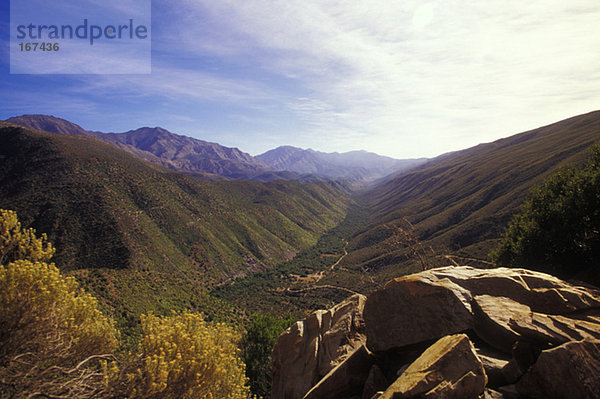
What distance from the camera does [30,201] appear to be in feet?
310

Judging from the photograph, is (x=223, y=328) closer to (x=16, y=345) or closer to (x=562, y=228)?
(x=16, y=345)

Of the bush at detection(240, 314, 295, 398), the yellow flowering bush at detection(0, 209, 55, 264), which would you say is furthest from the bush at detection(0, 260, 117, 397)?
the bush at detection(240, 314, 295, 398)

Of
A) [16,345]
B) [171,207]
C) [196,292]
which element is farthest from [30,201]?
[16,345]

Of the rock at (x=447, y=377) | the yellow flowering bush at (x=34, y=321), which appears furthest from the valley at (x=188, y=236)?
the rock at (x=447, y=377)

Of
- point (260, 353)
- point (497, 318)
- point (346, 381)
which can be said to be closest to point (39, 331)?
point (346, 381)

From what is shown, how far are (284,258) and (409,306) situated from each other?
15673cm

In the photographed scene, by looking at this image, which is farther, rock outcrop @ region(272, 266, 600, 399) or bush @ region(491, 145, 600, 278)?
bush @ region(491, 145, 600, 278)

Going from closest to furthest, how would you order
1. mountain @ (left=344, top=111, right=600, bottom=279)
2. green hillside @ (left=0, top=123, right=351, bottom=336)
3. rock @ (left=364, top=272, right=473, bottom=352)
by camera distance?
Answer: rock @ (left=364, top=272, right=473, bottom=352), green hillside @ (left=0, top=123, right=351, bottom=336), mountain @ (left=344, top=111, right=600, bottom=279)

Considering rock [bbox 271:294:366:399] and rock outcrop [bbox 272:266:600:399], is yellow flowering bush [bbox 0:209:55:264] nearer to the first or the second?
rock [bbox 271:294:366:399]

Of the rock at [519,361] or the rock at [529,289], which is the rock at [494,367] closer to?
the rock at [519,361]

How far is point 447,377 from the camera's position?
867 centimetres

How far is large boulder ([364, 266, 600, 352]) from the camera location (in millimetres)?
11211

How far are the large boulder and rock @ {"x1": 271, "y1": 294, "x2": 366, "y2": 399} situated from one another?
→ 11.1ft

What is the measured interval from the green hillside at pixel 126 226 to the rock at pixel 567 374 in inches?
3015
